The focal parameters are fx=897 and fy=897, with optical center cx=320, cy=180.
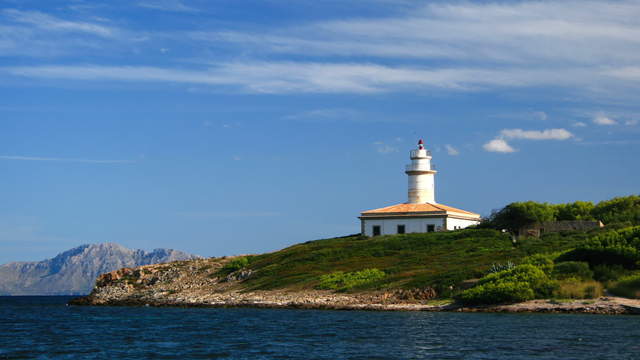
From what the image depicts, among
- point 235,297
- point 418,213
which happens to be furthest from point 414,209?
point 235,297

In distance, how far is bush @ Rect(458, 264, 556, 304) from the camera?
5525 cm

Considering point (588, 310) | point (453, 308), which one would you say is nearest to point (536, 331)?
point (588, 310)

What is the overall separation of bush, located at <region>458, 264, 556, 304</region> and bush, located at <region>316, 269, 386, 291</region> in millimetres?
12437

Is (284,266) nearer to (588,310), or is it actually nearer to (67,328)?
(67,328)

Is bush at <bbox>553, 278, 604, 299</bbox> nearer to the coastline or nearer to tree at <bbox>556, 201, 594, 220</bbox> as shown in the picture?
the coastline

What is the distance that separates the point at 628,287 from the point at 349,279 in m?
22.6

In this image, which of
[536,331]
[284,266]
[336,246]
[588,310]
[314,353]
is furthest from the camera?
[336,246]

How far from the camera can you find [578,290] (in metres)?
55.4

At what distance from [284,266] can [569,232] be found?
84.6 feet

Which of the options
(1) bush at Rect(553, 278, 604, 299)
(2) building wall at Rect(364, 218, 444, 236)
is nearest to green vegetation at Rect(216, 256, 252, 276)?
(2) building wall at Rect(364, 218, 444, 236)

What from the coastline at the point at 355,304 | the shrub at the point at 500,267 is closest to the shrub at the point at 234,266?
the coastline at the point at 355,304

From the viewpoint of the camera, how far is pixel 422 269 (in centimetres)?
6956

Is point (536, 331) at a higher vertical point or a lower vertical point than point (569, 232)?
lower

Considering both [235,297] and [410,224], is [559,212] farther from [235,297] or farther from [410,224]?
[235,297]
